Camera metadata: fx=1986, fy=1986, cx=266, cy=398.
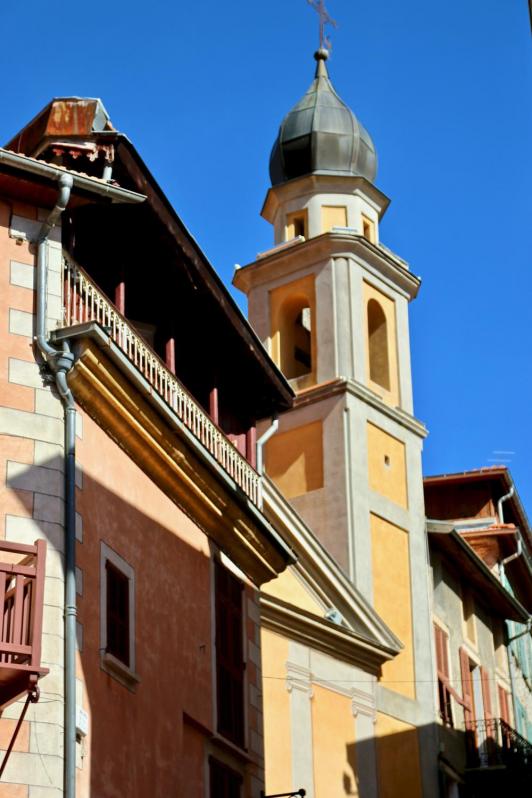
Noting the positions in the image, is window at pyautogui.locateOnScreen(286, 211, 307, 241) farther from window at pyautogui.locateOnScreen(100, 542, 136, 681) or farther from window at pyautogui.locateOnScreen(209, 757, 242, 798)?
window at pyautogui.locateOnScreen(100, 542, 136, 681)

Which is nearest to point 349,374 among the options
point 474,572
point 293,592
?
point 474,572

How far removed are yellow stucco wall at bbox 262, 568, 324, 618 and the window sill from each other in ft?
40.0

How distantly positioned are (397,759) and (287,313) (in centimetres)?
986

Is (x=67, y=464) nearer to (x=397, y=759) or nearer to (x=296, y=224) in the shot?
(x=397, y=759)

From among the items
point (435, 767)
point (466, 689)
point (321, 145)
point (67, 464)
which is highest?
point (321, 145)

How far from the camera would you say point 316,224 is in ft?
129

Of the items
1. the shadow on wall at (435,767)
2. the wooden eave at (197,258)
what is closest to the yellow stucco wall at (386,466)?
the shadow on wall at (435,767)

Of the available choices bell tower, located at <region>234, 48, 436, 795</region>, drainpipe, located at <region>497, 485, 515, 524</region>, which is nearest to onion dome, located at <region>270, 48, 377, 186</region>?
bell tower, located at <region>234, 48, 436, 795</region>

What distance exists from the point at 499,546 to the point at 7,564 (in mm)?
28297

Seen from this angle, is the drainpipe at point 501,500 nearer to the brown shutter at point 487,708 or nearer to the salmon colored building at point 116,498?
the brown shutter at point 487,708

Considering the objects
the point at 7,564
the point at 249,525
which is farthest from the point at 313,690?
the point at 7,564

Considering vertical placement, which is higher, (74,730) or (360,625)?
(360,625)

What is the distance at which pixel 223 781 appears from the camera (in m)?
20.0

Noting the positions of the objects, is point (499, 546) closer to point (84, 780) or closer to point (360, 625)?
point (360, 625)
